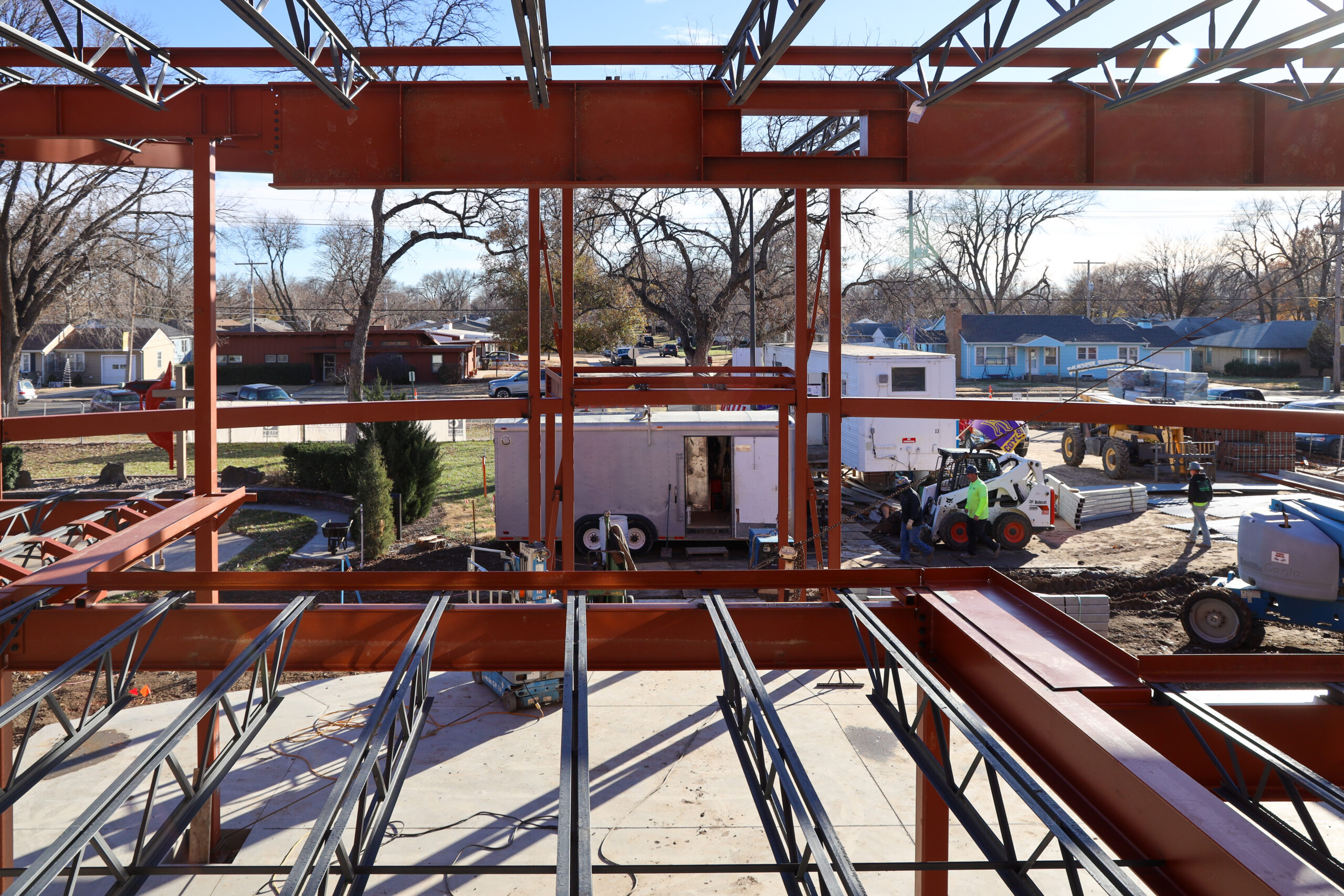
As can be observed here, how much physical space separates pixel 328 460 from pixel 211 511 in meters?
16.5

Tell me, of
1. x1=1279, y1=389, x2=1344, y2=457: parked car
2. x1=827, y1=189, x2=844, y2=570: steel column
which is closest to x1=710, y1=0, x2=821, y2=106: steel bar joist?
x1=827, y1=189, x2=844, y2=570: steel column

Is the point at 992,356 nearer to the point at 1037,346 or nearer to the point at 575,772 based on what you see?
the point at 1037,346

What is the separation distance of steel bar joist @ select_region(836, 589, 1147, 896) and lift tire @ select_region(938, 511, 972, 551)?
13122 millimetres

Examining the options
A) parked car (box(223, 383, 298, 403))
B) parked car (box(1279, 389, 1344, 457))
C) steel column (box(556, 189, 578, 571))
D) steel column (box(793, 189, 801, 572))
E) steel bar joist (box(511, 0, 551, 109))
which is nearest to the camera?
steel bar joist (box(511, 0, 551, 109))

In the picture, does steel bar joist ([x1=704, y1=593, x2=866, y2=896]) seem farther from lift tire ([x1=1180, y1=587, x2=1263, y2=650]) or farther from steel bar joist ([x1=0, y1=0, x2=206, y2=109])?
lift tire ([x1=1180, y1=587, x2=1263, y2=650])

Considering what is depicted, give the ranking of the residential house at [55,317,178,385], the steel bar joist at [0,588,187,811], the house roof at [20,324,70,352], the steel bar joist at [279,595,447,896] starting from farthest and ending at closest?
the house roof at [20,324,70,352] < the residential house at [55,317,178,385] < the steel bar joist at [0,588,187,811] < the steel bar joist at [279,595,447,896]

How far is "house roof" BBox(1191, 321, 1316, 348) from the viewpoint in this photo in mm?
64125

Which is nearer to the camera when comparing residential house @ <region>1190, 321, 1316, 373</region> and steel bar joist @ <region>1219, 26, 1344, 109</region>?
steel bar joist @ <region>1219, 26, 1344, 109</region>

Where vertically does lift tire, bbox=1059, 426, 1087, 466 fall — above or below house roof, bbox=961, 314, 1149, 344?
below

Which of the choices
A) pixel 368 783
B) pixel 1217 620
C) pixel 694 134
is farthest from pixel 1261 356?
pixel 368 783

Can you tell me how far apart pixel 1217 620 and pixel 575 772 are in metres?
12.5

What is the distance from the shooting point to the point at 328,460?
24984 millimetres

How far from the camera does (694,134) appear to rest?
977 cm

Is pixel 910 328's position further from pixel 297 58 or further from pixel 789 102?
pixel 297 58
